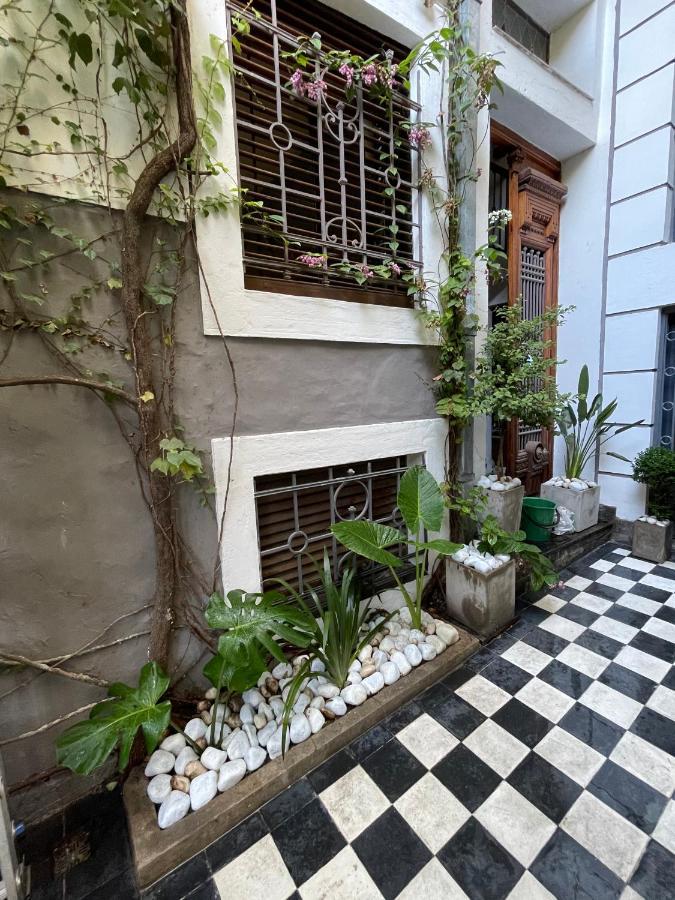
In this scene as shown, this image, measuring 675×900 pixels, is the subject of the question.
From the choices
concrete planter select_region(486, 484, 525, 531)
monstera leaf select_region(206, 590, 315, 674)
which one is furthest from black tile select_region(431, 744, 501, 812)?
concrete planter select_region(486, 484, 525, 531)

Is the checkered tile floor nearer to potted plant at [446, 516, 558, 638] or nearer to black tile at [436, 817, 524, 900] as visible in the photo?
black tile at [436, 817, 524, 900]

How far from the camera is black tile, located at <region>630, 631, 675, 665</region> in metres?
2.07

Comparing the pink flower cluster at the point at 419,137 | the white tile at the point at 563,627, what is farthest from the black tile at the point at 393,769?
the pink flower cluster at the point at 419,137

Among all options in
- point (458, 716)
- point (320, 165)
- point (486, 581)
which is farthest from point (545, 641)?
point (320, 165)

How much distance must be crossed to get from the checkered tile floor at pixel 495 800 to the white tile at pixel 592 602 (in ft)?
1.37

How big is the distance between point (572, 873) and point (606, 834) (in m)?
0.21

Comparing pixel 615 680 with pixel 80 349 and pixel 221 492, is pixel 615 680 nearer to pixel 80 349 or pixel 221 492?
pixel 221 492

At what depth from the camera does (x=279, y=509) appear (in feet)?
6.75

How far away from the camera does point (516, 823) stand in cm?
130

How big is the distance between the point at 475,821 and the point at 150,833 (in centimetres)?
120

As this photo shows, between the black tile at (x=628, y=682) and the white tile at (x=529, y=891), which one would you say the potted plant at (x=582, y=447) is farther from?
the white tile at (x=529, y=891)

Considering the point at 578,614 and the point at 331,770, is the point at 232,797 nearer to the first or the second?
the point at 331,770

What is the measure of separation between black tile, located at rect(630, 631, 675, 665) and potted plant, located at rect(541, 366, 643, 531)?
4.26 ft

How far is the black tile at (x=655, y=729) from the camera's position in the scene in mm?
1558
